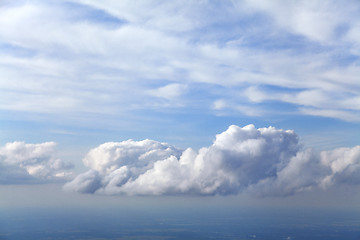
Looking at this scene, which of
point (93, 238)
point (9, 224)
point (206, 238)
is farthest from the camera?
point (9, 224)

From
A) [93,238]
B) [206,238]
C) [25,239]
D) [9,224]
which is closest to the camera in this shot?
[25,239]

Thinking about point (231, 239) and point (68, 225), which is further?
point (68, 225)

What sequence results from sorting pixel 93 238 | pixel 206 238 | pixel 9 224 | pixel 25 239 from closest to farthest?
pixel 25 239
pixel 93 238
pixel 206 238
pixel 9 224

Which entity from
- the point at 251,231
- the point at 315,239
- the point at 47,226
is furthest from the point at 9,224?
the point at 315,239

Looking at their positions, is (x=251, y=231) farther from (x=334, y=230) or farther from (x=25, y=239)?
(x=25, y=239)

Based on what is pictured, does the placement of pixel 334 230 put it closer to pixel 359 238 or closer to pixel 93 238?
pixel 359 238

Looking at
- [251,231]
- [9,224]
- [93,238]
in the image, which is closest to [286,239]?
[251,231]

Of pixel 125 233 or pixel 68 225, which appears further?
pixel 68 225
